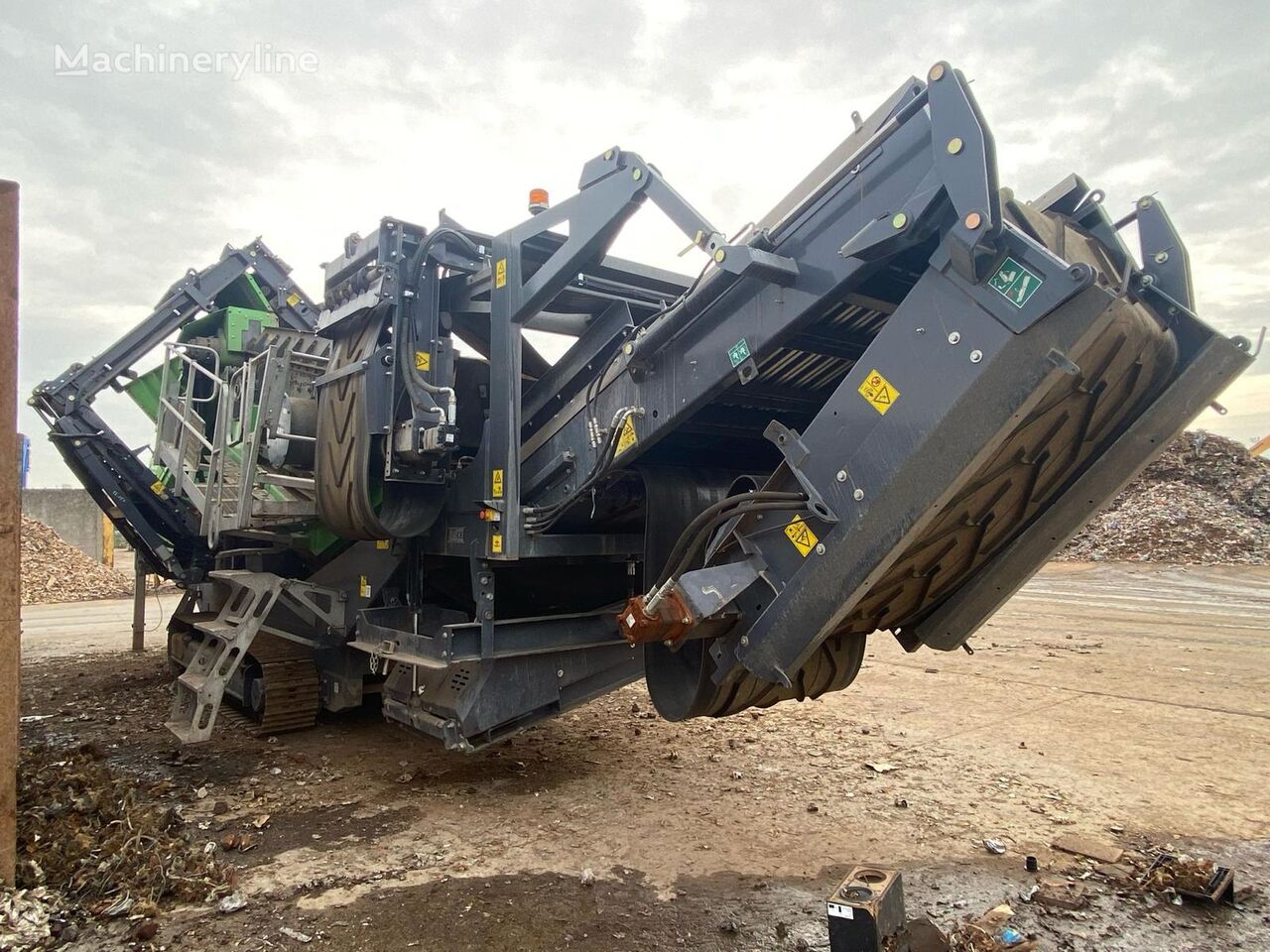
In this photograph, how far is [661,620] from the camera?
303 centimetres

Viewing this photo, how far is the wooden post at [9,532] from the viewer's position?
10.1 ft

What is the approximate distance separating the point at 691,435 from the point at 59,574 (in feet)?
61.6

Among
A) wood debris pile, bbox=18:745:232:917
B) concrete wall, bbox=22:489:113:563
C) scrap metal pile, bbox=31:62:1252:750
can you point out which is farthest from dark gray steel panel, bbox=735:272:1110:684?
concrete wall, bbox=22:489:113:563

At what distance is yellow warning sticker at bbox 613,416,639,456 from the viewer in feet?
11.8

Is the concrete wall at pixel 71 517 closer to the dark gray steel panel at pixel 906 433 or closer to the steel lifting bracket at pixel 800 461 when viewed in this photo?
the steel lifting bracket at pixel 800 461

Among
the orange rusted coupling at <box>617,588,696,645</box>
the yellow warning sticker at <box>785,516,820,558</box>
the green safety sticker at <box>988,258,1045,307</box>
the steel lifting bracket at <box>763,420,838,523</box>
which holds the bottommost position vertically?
the orange rusted coupling at <box>617,588,696,645</box>

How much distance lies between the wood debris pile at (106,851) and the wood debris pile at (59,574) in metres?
15.3

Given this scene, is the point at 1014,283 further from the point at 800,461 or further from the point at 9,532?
the point at 9,532

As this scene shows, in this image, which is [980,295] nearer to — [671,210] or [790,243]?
[790,243]

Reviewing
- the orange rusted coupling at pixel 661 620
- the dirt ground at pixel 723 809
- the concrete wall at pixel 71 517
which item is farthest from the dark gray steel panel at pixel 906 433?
the concrete wall at pixel 71 517

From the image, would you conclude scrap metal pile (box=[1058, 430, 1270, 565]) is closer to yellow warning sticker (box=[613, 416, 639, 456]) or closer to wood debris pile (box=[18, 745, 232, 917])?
yellow warning sticker (box=[613, 416, 639, 456])

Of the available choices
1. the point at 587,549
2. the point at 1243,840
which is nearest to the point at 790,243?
the point at 587,549

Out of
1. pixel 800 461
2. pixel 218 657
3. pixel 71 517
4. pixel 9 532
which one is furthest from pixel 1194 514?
pixel 71 517

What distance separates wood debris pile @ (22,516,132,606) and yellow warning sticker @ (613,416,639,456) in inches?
690
